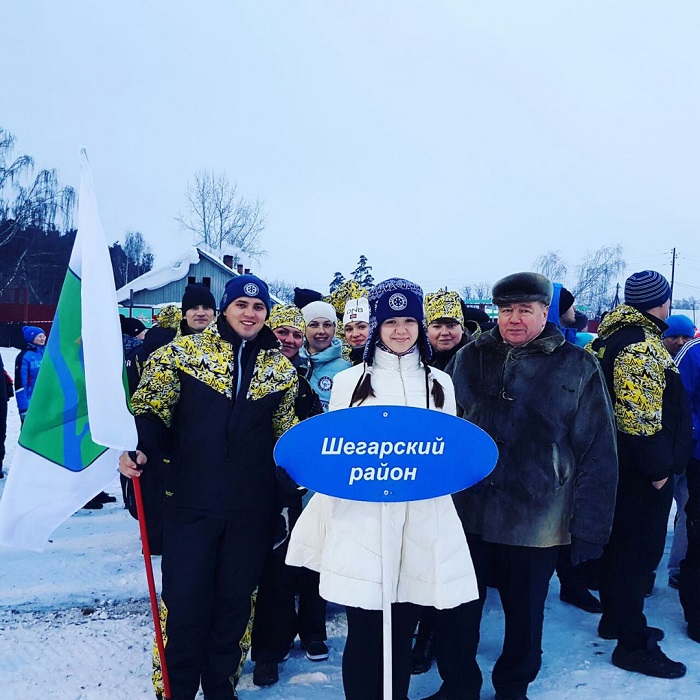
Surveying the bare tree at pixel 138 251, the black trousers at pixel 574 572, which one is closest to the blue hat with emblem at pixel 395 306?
the black trousers at pixel 574 572

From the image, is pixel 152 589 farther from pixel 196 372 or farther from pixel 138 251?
pixel 138 251

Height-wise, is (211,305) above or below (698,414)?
above

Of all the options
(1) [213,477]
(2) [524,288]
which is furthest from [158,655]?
(2) [524,288]

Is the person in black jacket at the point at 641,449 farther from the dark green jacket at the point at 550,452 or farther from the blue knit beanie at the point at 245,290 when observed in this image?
the blue knit beanie at the point at 245,290

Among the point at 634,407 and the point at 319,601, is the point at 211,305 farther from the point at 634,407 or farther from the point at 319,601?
the point at 634,407

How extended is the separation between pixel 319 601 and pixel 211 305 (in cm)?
231

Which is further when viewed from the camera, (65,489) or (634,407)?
(634,407)

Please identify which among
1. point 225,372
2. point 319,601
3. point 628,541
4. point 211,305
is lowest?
point 319,601

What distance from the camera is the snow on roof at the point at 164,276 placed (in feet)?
92.0

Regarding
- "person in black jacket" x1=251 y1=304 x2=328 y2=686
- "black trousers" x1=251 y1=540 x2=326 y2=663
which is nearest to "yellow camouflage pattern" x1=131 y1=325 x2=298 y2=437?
"person in black jacket" x1=251 y1=304 x2=328 y2=686

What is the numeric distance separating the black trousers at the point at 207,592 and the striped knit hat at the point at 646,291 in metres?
2.24

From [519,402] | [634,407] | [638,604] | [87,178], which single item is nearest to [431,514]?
[519,402]

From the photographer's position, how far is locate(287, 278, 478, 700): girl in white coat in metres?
2.22

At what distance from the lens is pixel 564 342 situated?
2711 millimetres
